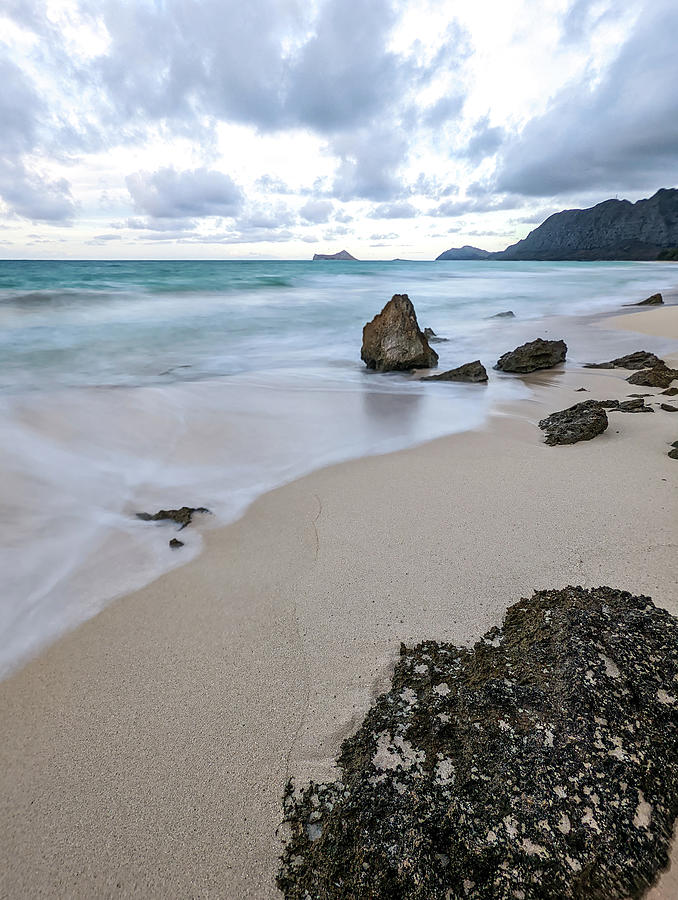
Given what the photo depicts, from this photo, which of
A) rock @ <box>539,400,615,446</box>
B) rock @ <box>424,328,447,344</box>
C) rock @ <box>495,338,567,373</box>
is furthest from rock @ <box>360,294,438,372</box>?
rock @ <box>539,400,615,446</box>

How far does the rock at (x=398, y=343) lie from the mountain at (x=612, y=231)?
88812 millimetres

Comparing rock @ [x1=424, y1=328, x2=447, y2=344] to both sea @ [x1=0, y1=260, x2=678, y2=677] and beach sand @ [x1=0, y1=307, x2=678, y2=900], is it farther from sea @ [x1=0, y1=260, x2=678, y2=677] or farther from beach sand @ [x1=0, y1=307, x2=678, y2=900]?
beach sand @ [x1=0, y1=307, x2=678, y2=900]

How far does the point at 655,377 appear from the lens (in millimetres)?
5688

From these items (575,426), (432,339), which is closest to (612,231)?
(432,339)

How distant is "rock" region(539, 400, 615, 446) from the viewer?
3.98 m

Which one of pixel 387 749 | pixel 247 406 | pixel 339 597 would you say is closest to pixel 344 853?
pixel 387 749

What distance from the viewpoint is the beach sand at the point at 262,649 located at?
135cm

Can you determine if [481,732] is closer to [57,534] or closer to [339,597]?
[339,597]

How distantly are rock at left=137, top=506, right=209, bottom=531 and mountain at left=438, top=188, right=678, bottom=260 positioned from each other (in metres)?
94.3

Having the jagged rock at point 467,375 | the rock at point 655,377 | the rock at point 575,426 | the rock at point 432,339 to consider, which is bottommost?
the rock at point 432,339

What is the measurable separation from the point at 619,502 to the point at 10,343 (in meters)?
12.9

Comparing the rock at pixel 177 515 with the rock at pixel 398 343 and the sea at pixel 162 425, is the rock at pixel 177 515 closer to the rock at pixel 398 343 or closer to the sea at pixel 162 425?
the sea at pixel 162 425

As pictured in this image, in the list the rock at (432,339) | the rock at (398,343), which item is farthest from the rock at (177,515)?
the rock at (432,339)

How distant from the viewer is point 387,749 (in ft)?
4.80
